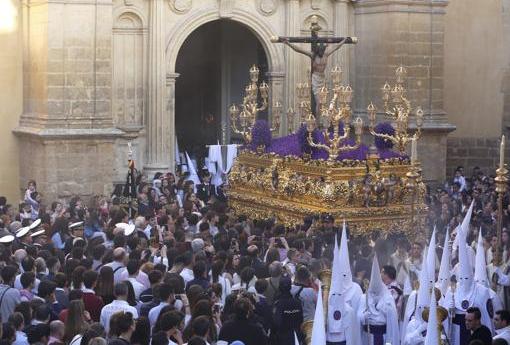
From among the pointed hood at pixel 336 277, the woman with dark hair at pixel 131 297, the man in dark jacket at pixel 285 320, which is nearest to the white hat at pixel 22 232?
the woman with dark hair at pixel 131 297

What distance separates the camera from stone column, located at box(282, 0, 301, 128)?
2642 cm

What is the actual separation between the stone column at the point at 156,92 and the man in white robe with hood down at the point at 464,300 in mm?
12533

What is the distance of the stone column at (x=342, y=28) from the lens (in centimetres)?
2700

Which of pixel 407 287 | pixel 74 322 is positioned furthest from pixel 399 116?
pixel 74 322

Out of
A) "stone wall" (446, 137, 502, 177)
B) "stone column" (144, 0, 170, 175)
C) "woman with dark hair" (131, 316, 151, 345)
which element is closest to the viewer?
"woman with dark hair" (131, 316, 151, 345)

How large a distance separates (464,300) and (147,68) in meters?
13.1

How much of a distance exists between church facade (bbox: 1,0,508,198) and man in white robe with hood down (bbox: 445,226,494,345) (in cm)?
1187

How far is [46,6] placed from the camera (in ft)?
77.3

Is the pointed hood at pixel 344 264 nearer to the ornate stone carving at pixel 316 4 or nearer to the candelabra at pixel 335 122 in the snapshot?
the candelabra at pixel 335 122

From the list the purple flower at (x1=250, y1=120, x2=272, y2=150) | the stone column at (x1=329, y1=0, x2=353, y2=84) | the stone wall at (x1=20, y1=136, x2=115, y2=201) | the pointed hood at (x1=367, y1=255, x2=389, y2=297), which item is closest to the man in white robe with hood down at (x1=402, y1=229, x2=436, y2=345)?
the pointed hood at (x1=367, y1=255, x2=389, y2=297)

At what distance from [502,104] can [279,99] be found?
5938mm

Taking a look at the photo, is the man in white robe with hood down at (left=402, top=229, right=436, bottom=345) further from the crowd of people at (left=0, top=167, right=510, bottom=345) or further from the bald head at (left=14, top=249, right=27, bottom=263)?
the bald head at (left=14, top=249, right=27, bottom=263)

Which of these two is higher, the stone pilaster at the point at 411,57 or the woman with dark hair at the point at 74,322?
the stone pilaster at the point at 411,57

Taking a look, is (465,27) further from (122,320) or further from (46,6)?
(122,320)
